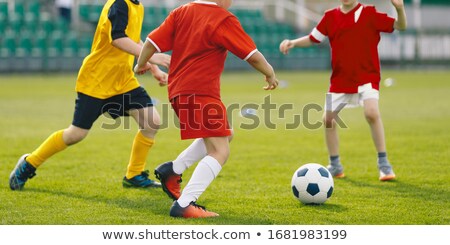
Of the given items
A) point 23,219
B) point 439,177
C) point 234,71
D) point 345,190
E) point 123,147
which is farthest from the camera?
point 234,71

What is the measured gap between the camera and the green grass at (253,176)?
510 cm

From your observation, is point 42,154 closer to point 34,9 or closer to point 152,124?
point 152,124

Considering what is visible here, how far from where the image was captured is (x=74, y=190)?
20.2 ft

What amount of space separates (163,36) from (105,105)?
4.41ft

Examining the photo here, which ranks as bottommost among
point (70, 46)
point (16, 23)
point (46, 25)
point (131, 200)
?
point (70, 46)

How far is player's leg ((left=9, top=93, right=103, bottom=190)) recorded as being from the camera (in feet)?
20.2

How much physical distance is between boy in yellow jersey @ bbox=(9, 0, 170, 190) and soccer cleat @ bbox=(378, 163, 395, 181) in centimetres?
199

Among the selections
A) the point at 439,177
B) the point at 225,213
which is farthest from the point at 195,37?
the point at 439,177

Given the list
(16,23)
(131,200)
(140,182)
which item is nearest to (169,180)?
(131,200)

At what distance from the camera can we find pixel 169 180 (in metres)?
5.66

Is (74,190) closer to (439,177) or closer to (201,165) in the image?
(201,165)

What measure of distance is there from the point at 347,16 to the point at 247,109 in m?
6.50

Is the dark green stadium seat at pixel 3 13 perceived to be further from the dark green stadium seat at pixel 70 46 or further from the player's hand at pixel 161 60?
the player's hand at pixel 161 60

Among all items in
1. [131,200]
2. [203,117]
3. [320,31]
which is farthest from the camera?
[320,31]
